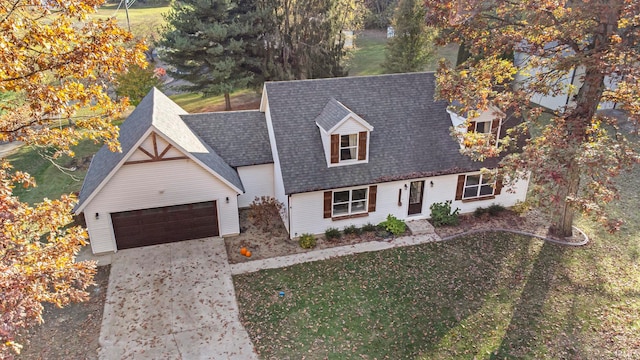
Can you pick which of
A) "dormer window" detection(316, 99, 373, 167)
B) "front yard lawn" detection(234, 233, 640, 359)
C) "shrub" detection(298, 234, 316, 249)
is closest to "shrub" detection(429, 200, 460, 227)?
"front yard lawn" detection(234, 233, 640, 359)

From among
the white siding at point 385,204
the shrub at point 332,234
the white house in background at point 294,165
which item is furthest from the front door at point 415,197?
the shrub at point 332,234

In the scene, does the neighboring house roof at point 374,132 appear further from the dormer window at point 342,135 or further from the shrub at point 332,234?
the shrub at point 332,234

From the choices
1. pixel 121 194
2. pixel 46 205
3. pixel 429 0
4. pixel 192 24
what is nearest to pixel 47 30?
pixel 46 205

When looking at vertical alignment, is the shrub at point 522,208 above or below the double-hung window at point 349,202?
below

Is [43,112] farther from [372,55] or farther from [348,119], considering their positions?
[372,55]

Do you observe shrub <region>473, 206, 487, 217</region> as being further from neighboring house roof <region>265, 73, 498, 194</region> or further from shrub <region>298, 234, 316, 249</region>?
shrub <region>298, 234, 316, 249</region>
